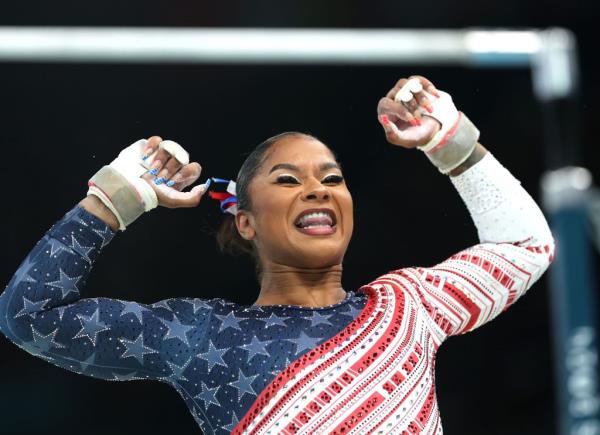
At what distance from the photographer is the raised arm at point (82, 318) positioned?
1479 mm

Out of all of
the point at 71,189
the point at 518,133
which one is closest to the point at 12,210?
the point at 71,189

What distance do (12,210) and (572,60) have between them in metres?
2.05

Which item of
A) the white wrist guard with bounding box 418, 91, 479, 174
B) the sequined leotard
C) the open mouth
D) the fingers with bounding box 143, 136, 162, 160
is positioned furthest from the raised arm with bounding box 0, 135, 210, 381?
the white wrist guard with bounding box 418, 91, 479, 174

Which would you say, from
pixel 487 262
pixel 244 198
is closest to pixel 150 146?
pixel 244 198

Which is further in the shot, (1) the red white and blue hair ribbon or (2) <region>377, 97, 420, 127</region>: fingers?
(1) the red white and blue hair ribbon

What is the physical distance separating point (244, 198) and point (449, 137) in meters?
0.37

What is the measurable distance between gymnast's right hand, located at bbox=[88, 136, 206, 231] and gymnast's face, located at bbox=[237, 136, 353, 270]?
0.39 ft

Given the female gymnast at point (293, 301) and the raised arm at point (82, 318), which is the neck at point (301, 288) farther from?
the raised arm at point (82, 318)

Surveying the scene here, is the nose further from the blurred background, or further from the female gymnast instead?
the blurred background

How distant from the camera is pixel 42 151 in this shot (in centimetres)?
268

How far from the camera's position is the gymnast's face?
1.62 meters

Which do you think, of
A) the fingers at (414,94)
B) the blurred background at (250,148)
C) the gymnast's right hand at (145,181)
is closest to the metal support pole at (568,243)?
the blurred background at (250,148)

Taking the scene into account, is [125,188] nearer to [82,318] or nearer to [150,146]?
[150,146]

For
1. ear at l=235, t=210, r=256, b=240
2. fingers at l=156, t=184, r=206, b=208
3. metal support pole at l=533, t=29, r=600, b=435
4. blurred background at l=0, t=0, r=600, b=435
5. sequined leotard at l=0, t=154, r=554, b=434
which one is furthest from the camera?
metal support pole at l=533, t=29, r=600, b=435
